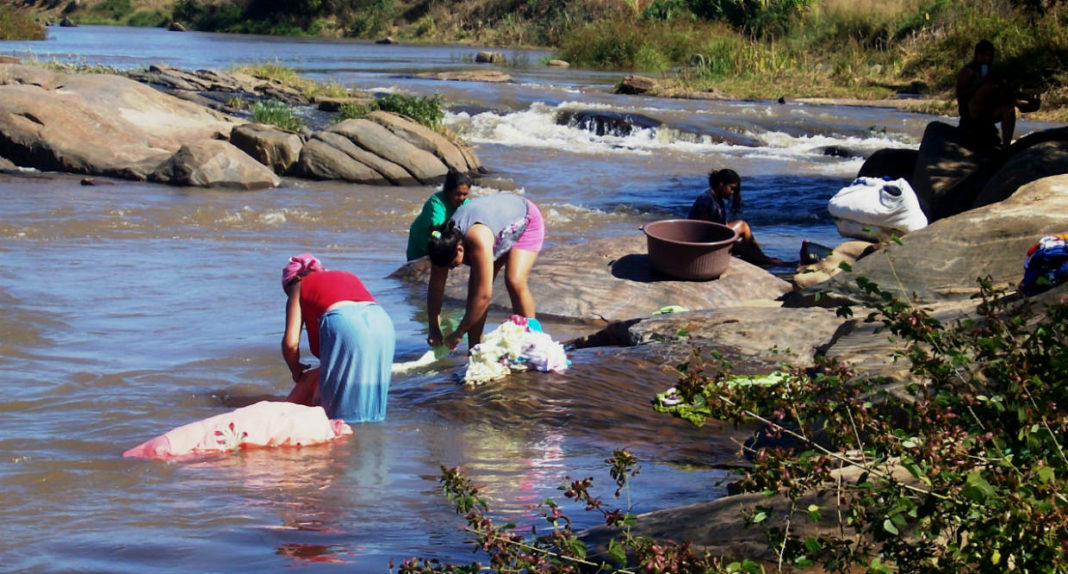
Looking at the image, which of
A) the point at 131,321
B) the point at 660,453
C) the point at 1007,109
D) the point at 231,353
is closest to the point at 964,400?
the point at 660,453

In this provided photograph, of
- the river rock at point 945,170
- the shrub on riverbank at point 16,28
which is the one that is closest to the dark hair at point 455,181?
the river rock at point 945,170

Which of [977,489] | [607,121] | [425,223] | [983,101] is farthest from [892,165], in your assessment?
[607,121]

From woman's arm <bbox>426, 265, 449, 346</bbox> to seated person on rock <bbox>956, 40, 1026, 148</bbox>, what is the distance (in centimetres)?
698

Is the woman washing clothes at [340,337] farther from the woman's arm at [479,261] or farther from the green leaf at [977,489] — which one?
the green leaf at [977,489]

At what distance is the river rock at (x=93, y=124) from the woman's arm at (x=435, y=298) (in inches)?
423

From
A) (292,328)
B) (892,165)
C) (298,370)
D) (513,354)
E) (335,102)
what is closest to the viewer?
(292,328)

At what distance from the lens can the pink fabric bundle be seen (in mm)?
5422

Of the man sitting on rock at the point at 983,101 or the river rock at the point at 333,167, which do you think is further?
the river rock at the point at 333,167

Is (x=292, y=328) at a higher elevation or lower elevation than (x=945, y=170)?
lower

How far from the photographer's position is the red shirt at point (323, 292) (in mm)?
5770

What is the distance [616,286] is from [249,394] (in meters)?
3.18

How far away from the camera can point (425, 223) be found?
9.02 meters

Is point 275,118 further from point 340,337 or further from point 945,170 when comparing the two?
point 340,337

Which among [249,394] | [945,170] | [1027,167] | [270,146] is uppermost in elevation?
[1027,167]
